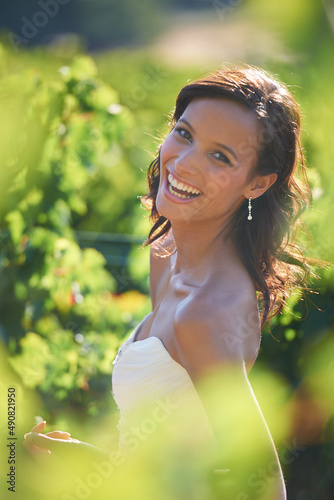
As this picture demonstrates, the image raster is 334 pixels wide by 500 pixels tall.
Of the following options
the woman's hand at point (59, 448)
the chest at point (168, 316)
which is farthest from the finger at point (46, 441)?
the chest at point (168, 316)

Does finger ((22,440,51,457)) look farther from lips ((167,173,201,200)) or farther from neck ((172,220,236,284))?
lips ((167,173,201,200))

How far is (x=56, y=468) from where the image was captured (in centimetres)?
199

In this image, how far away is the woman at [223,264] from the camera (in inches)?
61.2

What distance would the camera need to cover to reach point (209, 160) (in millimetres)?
1736

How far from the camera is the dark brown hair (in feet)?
5.68

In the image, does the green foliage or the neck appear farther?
the green foliage

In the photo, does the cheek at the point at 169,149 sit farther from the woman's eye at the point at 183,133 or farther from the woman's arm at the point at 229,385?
the woman's arm at the point at 229,385

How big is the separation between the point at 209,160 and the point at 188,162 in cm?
6

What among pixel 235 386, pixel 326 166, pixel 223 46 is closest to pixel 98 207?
pixel 326 166

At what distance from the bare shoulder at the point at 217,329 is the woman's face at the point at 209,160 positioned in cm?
24

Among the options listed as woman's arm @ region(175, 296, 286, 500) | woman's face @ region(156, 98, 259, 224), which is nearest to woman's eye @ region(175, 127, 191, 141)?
woman's face @ region(156, 98, 259, 224)

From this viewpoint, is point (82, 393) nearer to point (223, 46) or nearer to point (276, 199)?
point (276, 199)

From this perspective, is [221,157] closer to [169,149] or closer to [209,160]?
[209,160]

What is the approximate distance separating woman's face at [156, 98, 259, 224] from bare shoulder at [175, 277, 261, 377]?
241mm
